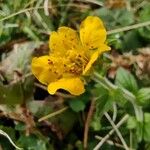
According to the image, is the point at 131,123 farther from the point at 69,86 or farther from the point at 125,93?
the point at 69,86

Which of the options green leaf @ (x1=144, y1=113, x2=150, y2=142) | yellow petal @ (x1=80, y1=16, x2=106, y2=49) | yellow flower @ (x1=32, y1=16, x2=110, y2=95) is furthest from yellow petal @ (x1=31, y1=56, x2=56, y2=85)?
green leaf @ (x1=144, y1=113, x2=150, y2=142)

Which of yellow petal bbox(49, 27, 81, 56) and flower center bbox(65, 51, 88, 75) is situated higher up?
yellow petal bbox(49, 27, 81, 56)

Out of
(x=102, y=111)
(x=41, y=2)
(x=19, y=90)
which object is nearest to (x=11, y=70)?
(x=19, y=90)

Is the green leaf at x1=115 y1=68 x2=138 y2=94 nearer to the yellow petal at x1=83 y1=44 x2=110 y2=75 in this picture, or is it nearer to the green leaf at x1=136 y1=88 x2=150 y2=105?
the green leaf at x1=136 y1=88 x2=150 y2=105

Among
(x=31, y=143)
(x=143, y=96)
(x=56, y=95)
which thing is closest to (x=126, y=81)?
(x=143, y=96)

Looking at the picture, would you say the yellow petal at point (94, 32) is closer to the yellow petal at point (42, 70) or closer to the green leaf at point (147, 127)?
the yellow petal at point (42, 70)
